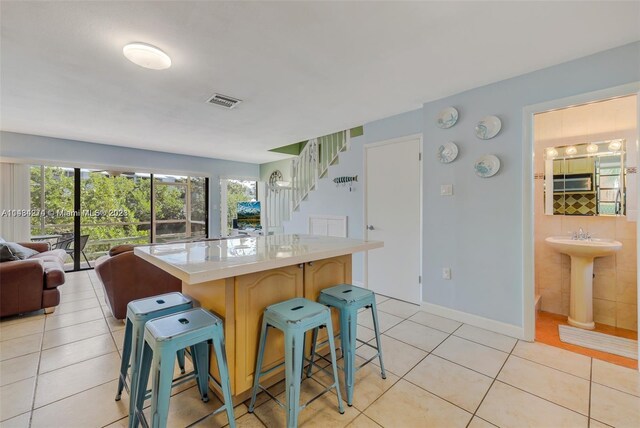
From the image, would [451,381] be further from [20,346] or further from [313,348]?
[20,346]

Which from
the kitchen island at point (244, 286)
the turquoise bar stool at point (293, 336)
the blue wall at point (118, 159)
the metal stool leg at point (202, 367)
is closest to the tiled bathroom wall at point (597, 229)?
the kitchen island at point (244, 286)

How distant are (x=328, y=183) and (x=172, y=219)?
411 cm

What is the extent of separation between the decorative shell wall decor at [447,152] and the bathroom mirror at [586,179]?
1264 mm

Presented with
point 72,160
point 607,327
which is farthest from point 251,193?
point 607,327

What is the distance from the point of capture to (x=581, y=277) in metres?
2.79

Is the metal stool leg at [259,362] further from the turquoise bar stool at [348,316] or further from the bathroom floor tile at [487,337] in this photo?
the bathroom floor tile at [487,337]

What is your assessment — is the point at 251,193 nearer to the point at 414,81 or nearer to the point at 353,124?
the point at 353,124

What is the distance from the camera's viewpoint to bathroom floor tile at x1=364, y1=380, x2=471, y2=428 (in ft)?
5.08

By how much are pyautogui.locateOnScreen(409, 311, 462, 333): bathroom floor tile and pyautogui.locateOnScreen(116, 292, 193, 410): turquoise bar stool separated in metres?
2.32

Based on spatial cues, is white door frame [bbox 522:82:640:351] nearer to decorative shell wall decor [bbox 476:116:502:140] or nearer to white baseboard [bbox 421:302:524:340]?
white baseboard [bbox 421:302:524:340]

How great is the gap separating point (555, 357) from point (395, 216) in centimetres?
201

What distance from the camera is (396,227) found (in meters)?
3.58

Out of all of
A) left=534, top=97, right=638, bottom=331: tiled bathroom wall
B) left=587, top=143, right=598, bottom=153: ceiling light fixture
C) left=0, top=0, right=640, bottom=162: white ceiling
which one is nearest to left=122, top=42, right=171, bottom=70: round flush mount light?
A: left=0, top=0, right=640, bottom=162: white ceiling

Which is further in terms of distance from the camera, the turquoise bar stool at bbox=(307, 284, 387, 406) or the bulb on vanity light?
the bulb on vanity light
